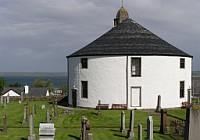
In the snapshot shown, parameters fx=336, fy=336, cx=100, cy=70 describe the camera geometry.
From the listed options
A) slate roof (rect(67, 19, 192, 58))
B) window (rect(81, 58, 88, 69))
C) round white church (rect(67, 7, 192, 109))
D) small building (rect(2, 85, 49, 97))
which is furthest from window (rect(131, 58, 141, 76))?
small building (rect(2, 85, 49, 97))

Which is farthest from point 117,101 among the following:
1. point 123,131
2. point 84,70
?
point 123,131

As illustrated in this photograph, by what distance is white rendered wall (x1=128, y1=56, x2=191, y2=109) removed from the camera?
34156 mm

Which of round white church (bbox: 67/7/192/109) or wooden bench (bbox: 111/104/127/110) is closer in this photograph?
wooden bench (bbox: 111/104/127/110)

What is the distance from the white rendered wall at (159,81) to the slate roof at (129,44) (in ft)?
2.55

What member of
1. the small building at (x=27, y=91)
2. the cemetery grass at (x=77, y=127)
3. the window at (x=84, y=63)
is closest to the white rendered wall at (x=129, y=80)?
the window at (x=84, y=63)

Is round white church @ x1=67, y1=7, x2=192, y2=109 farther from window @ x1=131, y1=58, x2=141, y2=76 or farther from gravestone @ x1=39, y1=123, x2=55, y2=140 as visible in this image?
gravestone @ x1=39, y1=123, x2=55, y2=140

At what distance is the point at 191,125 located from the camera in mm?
8977

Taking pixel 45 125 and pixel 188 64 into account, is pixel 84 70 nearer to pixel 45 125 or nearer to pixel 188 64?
pixel 188 64

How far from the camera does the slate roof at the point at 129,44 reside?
34.7 meters

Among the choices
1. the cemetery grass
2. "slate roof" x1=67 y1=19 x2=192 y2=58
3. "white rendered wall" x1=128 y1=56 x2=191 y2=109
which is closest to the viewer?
the cemetery grass

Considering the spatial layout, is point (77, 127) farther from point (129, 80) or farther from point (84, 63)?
point (84, 63)

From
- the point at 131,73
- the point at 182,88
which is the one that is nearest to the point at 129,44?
the point at 131,73

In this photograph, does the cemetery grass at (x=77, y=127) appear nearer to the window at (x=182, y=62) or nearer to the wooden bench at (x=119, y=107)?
the wooden bench at (x=119, y=107)

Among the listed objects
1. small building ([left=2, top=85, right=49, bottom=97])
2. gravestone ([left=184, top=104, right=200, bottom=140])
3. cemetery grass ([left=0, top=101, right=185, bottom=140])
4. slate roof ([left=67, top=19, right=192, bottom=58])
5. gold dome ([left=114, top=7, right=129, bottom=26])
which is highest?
gold dome ([left=114, top=7, right=129, bottom=26])
